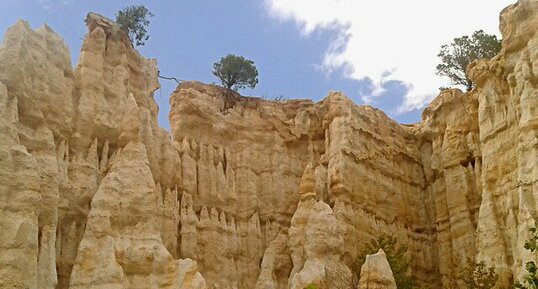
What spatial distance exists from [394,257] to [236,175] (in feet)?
27.2

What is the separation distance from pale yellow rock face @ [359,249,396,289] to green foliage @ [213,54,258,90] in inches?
608

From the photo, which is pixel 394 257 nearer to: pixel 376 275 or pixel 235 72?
pixel 376 275

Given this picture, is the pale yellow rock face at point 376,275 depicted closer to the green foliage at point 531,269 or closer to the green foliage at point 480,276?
the green foliage at point 480,276

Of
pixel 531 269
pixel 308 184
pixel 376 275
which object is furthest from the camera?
→ pixel 308 184

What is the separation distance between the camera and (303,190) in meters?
31.3

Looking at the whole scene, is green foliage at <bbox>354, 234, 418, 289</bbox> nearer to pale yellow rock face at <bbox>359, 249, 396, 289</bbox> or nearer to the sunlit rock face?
Result: the sunlit rock face

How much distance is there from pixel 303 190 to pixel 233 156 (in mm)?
4532

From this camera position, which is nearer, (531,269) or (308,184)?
(531,269)

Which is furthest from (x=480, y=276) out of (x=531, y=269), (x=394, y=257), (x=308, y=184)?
(x=531, y=269)

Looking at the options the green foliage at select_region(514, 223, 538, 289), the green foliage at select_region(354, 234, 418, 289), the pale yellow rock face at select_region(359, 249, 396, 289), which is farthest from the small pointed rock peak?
the green foliage at select_region(514, 223, 538, 289)

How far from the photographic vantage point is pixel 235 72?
38.5 meters

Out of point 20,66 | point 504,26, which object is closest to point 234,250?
point 20,66

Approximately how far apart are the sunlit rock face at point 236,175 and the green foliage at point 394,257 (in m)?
0.80

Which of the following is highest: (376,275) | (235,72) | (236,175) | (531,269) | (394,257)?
(235,72)
